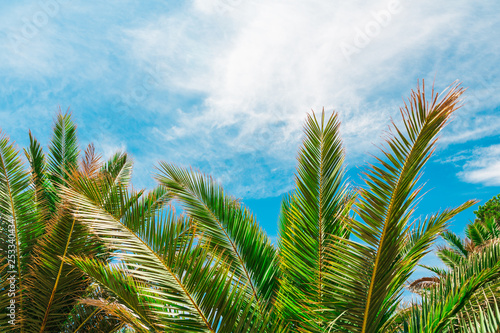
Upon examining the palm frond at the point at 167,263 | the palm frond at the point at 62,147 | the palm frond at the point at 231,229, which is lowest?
the palm frond at the point at 167,263

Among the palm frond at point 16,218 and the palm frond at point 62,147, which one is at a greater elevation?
the palm frond at point 62,147

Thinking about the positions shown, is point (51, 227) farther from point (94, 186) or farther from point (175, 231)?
point (175, 231)

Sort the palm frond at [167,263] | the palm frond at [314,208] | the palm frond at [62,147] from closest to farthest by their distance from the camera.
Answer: the palm frond at [167,263], the palm frond at [314,208], the palm frond at [62,147]

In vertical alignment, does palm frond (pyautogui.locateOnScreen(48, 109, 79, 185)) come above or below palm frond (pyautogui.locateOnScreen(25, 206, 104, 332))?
above

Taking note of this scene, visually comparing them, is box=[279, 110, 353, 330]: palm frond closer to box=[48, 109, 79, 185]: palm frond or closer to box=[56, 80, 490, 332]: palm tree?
box=[56, 80, 490, 332]: palm tree

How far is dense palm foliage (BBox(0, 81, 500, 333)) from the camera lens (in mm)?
2924

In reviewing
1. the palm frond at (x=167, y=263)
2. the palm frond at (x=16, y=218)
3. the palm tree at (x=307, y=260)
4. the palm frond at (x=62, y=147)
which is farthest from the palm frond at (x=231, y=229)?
the palm frond at (x=62, y=147)

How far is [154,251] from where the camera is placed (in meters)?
3.08

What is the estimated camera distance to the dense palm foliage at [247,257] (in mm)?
2924

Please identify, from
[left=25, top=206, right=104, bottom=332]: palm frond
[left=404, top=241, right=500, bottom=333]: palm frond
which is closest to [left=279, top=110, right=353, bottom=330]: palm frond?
[left=404, top=241, right=500, bottom=333]: palm frond

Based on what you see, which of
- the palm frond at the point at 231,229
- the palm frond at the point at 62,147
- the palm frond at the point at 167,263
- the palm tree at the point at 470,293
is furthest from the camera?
the palm frond at the point at 62,147

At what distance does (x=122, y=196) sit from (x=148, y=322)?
1.13 m

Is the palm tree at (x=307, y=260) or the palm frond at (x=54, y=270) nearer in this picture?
the palm tree at (x=307, y=260)

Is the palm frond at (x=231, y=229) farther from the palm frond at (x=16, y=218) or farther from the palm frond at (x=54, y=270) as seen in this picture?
the palm frond at (x=16, y=218)
